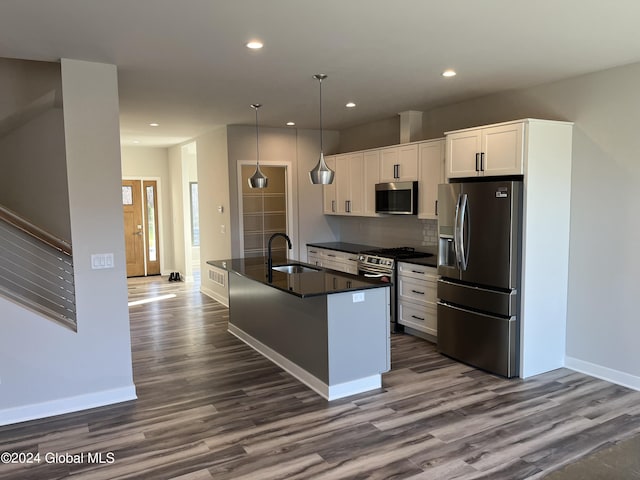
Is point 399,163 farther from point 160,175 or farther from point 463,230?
point 160,175

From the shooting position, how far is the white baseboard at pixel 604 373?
4.00 metres

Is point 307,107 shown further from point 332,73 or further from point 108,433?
point 108,433

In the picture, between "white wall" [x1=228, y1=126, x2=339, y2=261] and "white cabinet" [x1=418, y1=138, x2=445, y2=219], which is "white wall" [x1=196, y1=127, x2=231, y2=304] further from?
"white cabinet" [x1=418, y1=138, x2=445, y2=219]

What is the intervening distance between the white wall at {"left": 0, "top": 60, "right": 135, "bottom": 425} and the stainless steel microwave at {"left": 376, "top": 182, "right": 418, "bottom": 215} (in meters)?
3.38

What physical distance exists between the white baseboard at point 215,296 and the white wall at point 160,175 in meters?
2.40

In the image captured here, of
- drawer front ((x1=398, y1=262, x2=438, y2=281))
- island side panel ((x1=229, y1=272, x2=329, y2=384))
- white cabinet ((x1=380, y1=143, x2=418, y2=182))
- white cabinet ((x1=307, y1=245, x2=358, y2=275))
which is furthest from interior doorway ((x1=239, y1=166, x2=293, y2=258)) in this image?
drawer front ((x1=398, y1=262, x2=438, y2=281))

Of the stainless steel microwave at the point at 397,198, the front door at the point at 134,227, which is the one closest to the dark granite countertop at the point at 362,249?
the stainless steel microwave at the point at 397,198

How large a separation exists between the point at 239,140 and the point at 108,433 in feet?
15.4

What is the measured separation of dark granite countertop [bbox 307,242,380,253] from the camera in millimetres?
6653

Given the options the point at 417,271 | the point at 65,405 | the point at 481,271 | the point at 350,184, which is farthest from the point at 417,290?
the point at 65,405

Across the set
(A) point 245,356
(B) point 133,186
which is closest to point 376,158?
(A) point 245,356

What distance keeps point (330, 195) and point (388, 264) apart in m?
2.20

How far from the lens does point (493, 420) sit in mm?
3441

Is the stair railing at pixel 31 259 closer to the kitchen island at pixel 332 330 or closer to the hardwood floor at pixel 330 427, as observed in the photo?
the hardwood floor at pixel 330 427
